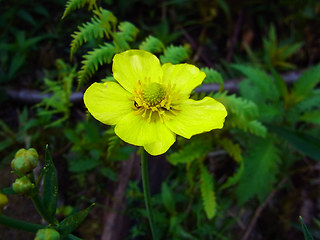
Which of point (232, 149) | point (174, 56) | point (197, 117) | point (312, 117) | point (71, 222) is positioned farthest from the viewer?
point (312, 117)

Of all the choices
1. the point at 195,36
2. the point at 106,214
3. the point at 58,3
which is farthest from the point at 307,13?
Result: the point at 106,214

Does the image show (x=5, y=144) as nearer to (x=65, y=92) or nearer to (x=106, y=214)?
(x=65, y=92)

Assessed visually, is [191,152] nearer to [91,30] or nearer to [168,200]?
[168,200]

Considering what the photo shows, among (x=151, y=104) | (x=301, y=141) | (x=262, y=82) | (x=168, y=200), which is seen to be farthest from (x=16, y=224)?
(x=262, y=82)

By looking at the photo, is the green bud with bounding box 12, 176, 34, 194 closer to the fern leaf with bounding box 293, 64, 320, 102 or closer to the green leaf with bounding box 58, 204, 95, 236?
the green leaf with bounding box 58, 204, 95, 236

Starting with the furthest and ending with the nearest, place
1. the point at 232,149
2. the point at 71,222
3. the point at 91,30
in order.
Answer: the point at 232,149 < the point at 91,30 < the point at 71,222

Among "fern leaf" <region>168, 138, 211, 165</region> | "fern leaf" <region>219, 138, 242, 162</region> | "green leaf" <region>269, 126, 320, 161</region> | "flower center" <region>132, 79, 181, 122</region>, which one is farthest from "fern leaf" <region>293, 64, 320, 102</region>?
"flower center" <region>132, 79, 181, 122</region>
